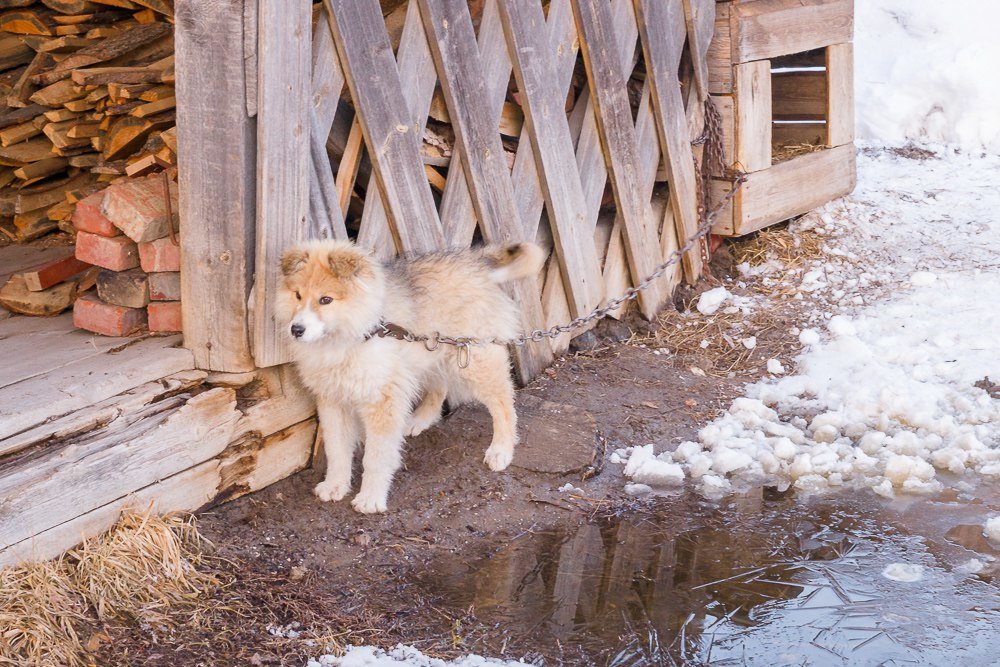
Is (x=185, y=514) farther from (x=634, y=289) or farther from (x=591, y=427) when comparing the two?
(x=634, y=289)

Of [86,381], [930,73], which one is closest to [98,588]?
[86,381]

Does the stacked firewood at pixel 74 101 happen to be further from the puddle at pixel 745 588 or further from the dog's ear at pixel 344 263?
the puddle at pixel 745 588

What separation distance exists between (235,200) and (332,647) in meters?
1.72

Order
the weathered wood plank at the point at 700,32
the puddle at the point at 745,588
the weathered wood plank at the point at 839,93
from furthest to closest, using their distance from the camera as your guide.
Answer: the weathered wood plank at the point at 839,93 < the weathered wood plank at the point at 700,32 < the puddle at the point at 745,588

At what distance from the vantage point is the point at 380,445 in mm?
4363

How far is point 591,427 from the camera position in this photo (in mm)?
4961

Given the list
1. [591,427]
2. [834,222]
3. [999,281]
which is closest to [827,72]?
[834,222]

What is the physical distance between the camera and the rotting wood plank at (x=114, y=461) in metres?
3.49

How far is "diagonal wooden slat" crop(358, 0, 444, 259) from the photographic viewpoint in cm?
450

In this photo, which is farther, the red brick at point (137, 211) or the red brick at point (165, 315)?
the red brick at point (165, 315)

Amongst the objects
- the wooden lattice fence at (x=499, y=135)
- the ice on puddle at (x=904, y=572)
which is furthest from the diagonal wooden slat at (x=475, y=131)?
the ice on puddle at (x=904, y=572)

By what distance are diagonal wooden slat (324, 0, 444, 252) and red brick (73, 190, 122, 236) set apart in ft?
3.73

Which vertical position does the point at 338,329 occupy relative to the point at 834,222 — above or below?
above

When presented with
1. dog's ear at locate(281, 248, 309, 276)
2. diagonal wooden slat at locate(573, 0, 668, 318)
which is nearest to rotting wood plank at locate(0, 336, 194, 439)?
dog's ear at locate(281, 248, 309, 276)
